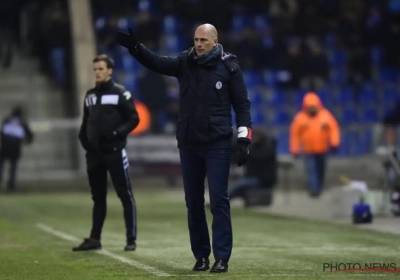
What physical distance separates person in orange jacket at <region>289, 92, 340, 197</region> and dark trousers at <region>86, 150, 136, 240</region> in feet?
36.5

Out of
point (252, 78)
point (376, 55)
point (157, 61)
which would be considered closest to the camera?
point (157, 61)

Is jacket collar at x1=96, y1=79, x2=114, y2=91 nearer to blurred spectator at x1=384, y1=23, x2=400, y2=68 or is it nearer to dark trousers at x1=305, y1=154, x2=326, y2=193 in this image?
dark trousers at x1=305, y1=154, x2=326, y2=193

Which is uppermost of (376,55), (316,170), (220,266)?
(376,55)

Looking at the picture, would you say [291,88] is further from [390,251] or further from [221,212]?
[221,212]

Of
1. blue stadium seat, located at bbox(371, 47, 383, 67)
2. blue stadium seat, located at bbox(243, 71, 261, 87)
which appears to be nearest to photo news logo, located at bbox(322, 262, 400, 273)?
blue stadium seat, located at bbox(243, 71, 261, 87)

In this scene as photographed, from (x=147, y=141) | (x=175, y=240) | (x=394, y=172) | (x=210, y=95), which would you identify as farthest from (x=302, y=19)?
(x=210, y=95)

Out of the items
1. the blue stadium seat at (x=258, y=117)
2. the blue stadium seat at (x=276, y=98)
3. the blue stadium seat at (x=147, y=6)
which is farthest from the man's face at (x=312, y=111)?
the blue stadium seat at (x=147, y=6)

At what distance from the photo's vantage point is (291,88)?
31.3 meters

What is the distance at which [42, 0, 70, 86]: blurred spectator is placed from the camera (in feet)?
99.8

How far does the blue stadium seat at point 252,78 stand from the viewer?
31.6 meters

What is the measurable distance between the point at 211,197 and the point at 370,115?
20.6 meters

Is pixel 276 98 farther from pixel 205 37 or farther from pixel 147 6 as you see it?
pixel 205 37

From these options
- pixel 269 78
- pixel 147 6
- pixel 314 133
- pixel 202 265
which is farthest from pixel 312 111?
pixel 202 265

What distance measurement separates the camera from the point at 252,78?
3164 cm
